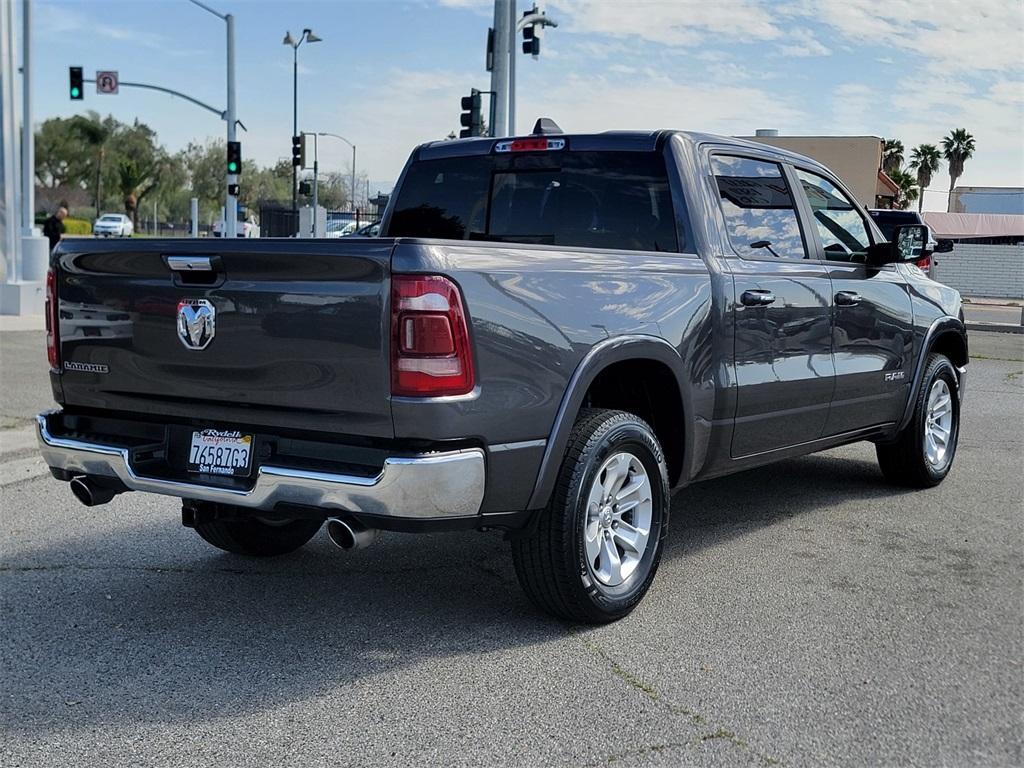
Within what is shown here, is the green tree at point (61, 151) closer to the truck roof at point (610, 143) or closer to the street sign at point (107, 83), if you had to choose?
the street sign at point (107, 83)

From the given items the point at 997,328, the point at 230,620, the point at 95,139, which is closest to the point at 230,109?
the point at 997,328

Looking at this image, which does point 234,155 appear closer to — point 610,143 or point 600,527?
point 610,143

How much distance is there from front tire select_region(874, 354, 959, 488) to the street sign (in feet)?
93.1

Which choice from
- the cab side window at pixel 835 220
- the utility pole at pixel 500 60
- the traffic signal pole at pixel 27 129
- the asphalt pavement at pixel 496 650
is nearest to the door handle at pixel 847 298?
the cab side window at pixel 835 220

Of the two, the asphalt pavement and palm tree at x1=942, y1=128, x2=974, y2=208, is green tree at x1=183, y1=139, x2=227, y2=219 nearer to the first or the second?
palm tree at x1=942, y1=128, x2=974, y2=208

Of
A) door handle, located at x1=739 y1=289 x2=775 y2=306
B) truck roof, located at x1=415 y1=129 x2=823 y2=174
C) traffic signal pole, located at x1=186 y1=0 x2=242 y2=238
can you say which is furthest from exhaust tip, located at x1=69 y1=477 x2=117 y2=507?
traffic signal pole, located at x1=186 y1=0 x2=242 y2=238

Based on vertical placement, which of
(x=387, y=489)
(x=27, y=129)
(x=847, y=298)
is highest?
(x=27, y=129)

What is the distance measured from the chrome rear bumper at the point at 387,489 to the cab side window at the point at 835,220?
2.93 m

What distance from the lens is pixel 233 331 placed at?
3.95 metres

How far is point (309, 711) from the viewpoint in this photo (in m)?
3.60

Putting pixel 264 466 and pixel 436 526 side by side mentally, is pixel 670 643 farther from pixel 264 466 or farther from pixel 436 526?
pixel 264 466

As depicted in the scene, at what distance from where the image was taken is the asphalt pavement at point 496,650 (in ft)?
11.1

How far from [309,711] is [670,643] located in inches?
55.1

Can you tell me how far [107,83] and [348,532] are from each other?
30.3 m
